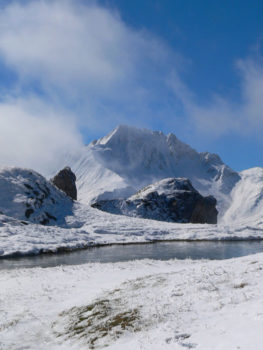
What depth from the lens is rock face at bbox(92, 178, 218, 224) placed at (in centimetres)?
8494

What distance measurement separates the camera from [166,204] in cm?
8825

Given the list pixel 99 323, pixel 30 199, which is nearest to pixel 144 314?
pixel 99 323

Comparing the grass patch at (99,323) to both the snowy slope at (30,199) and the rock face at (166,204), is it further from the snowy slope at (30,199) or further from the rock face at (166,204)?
the rock face at (166,204)

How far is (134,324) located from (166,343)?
1.84 meters

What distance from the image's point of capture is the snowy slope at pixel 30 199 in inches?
2121

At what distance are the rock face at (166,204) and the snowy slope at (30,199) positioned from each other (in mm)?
24209

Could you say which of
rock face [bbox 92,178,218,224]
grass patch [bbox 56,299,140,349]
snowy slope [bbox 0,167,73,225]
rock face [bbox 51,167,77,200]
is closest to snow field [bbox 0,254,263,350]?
grass patch [bbox 56,299,140,349]

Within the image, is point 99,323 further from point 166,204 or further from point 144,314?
point 166,204

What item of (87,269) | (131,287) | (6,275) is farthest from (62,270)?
(131,287)

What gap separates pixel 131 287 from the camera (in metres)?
13.5

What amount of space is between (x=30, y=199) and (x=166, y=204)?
43.0m

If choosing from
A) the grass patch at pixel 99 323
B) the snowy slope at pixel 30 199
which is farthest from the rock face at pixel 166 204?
the grass patch at pixel 99 323

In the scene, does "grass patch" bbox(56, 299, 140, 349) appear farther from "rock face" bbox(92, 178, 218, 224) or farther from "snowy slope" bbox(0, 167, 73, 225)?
"rock face" bbox(92, 178, 218, 224)

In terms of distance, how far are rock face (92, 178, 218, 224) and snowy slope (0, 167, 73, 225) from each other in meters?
24.2
